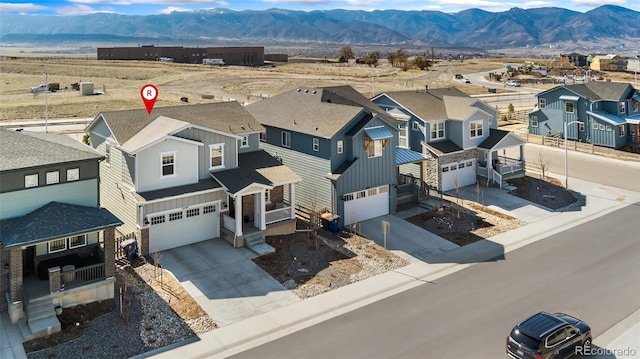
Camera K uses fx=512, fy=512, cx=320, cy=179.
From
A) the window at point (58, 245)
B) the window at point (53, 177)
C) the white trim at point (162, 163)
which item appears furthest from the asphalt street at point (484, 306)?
the white trim at point (162, 163)

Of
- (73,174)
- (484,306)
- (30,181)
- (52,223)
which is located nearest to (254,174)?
(73,174)

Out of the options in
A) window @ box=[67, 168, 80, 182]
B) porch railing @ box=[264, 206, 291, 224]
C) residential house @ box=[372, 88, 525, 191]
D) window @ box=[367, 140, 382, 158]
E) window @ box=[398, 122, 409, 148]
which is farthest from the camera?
window @ box=[398, 122, 409, 148]

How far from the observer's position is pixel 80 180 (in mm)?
20578

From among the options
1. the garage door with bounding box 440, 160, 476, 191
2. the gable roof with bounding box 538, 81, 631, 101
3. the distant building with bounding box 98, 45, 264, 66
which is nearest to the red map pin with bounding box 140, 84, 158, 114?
the garage door with bounding box 440, 160, 476, 191

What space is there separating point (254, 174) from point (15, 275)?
11883mm

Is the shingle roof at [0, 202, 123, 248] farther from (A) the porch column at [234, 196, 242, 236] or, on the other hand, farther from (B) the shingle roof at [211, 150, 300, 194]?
(B) the shingle roof at [211, 150, 300, 194]

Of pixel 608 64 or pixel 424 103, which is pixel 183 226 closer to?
pixel 424 103

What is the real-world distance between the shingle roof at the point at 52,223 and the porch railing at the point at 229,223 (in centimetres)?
636

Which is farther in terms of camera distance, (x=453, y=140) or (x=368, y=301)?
(x=453, y=140)

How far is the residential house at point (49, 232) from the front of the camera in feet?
58.2

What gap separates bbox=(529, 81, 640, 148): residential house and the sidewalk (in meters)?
22.1

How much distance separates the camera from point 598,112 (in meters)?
50.1

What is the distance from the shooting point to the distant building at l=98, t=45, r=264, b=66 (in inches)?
6964

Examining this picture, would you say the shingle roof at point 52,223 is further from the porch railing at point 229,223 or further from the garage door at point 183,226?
the porch railing at point 229,223
